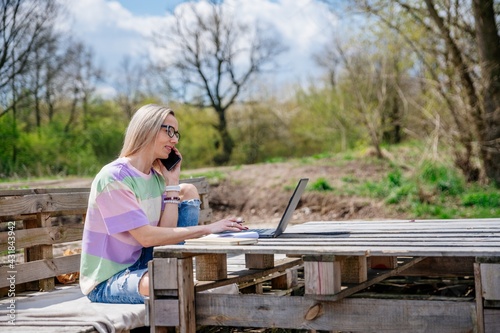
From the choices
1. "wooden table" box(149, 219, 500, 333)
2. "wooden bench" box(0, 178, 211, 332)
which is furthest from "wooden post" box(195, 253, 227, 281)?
"wooden bench" box(0, 178, 211, 332)

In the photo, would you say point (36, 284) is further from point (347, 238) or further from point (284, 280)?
point (347, 238)

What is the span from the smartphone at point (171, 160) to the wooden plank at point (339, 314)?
0.96 m

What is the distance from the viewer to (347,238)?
148 inches

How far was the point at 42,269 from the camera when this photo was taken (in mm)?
5094

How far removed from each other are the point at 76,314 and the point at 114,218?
1.83 feet

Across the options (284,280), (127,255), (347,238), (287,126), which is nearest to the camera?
(347,238)

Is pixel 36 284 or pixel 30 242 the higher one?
pixel 30 242

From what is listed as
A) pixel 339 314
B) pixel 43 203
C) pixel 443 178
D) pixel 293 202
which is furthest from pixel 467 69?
pixel 339 314

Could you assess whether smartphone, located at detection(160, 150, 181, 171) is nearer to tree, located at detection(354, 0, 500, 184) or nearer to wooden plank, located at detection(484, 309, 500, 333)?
wooden plank, located at detection(484, 309, 500, 333)

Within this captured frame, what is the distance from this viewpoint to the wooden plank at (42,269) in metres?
4.88

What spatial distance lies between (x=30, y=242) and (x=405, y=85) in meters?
18.4

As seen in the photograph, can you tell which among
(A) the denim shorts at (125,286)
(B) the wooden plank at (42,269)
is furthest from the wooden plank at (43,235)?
(A) the denim shorts at (125,286)

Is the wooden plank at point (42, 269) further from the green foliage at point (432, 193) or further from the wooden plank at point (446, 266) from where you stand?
the green foliage at point (432, 193)

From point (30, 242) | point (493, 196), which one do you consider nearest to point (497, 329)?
point (30, 242)
